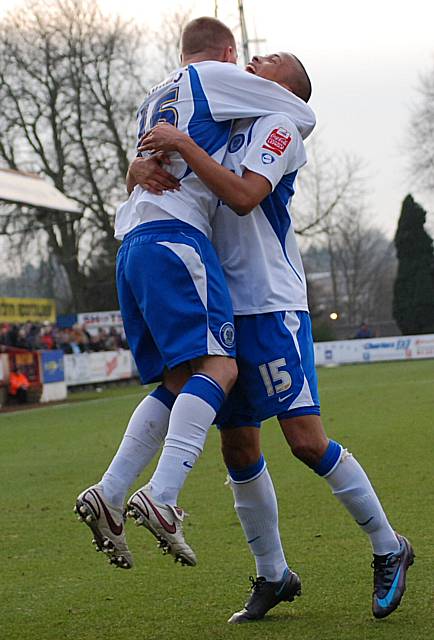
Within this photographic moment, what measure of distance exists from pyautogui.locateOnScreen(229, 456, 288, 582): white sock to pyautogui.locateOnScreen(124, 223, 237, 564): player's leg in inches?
30.0

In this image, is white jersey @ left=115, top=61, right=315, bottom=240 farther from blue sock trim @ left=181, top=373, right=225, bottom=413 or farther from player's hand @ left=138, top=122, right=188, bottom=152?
blue sock trim @ left=181, top=373, right=225, bottom=413

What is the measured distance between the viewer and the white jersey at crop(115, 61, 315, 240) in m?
4.07

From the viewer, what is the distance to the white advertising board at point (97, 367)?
102 ft

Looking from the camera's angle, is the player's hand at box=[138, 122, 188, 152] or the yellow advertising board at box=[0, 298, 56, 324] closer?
the player's hand at box=[138, 122, 188, 152]

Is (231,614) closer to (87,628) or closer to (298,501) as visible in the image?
(87,628)

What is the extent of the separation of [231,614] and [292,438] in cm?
86

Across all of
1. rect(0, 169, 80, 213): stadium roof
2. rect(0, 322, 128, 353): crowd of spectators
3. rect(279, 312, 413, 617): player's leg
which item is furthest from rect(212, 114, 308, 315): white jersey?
rect(0, 322, 128, 353): crowd of spectators

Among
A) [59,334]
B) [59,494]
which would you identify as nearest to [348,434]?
[59,494]

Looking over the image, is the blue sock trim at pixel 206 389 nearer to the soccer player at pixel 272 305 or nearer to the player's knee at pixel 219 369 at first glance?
the player's knee at pixel 219 369

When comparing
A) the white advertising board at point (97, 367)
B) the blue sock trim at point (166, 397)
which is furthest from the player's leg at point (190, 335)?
the white advertising board at point (97, 367)

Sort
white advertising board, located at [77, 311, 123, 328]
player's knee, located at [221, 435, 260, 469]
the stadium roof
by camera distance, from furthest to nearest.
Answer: white advertising board, located at [77, 311, 123, 328]
the stadium roof
player's knee, located at [221, 435, 260, 469]

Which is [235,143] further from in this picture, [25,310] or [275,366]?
[25,310]

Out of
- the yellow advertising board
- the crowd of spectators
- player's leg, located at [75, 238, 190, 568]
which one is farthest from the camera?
the yellow advertising board

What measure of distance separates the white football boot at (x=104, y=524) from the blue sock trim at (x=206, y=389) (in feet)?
1.56
